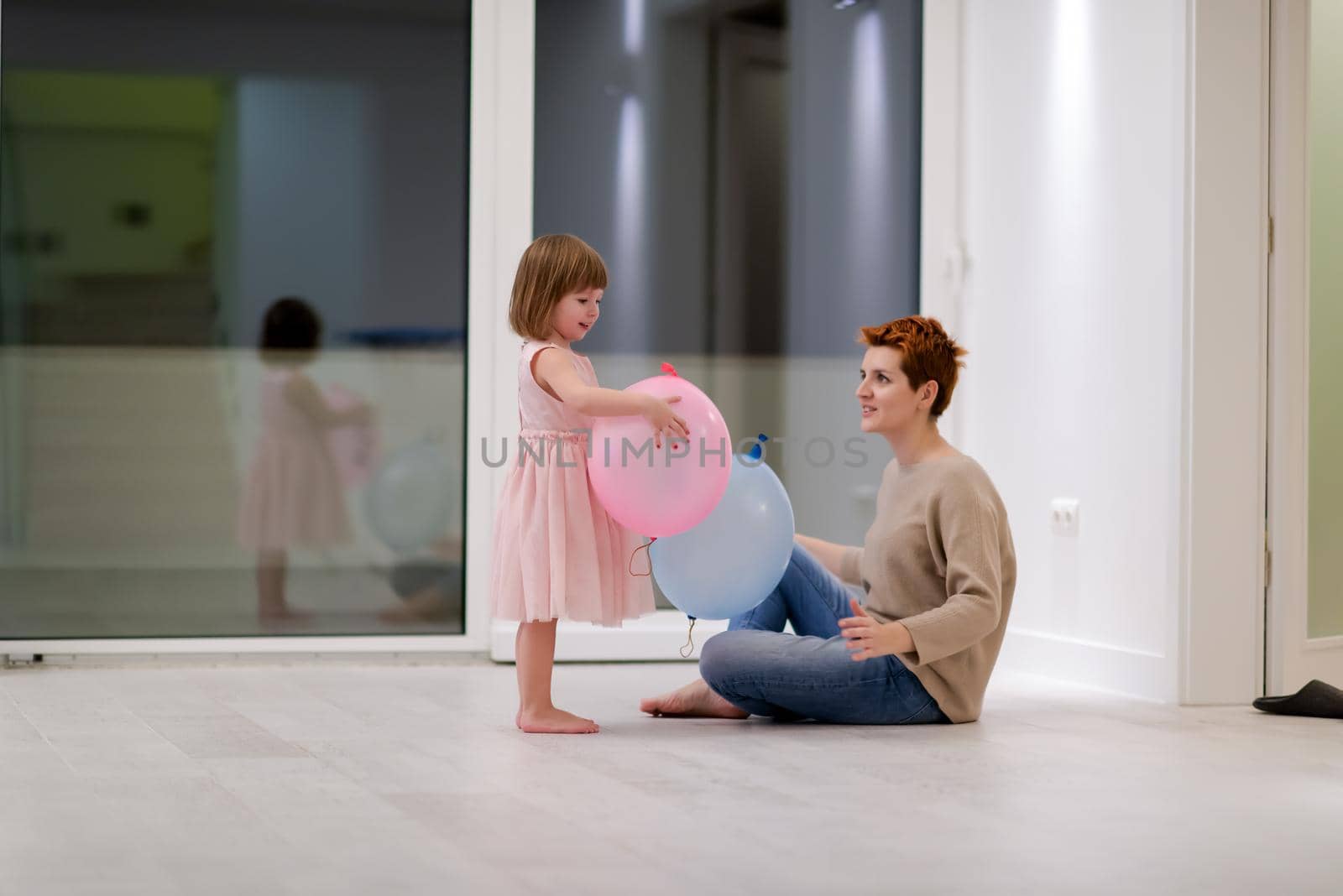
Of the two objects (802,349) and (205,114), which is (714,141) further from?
(205,114)

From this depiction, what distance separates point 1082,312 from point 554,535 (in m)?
1.60

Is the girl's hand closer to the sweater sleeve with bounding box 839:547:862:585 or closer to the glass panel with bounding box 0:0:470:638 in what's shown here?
the sweater sleeve with bounding box 839:547:862:585

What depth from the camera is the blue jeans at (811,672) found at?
2.72m

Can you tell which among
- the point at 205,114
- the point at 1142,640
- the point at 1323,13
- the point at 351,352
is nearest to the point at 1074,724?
the point at 1142,640

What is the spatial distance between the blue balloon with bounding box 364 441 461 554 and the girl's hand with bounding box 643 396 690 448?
148cm

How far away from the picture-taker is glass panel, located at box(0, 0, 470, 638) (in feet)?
12.0

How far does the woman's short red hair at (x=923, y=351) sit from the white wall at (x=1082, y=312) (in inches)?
25.5

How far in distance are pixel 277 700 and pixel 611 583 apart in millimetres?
858

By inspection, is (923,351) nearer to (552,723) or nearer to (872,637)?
(872,637)

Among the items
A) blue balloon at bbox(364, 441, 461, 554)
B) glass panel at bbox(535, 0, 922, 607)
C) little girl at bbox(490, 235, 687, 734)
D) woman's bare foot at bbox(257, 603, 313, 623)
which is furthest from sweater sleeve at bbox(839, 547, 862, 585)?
woman's bare foot at bbox(257, 603, 313, 623)

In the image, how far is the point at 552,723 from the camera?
106 inches

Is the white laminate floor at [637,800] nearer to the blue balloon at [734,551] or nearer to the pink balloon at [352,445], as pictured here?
the blue balloon at [734,551]

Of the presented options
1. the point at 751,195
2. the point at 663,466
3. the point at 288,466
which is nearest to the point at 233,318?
the point at 288,466

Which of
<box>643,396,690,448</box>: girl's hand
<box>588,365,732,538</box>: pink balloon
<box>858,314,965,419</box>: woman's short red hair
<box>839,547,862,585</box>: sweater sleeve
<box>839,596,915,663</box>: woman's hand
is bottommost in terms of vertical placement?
<box>839,596,915,663</box>: woman's hand
